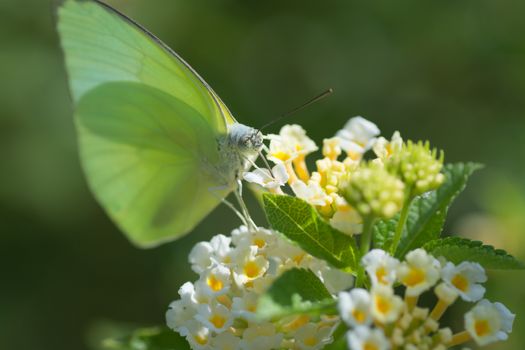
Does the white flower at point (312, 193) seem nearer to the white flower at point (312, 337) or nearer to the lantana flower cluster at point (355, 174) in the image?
the lantana flower cluster at point (355, 174)

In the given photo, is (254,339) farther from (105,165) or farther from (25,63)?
(25,63)

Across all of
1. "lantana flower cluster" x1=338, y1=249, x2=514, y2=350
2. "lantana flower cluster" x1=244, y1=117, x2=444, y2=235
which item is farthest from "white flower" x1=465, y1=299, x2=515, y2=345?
"lantana flower cluster" x1=244, y1=117, x2=444, y2=235

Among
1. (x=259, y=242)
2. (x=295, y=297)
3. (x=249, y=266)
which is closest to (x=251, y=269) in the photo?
(x=249, y=266)

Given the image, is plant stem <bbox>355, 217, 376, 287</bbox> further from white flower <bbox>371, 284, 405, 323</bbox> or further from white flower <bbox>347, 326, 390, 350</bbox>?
white flower <bbox>347, 326, 390, 350</bbox>

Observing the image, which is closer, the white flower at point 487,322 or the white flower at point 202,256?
the white flower at point 487,322

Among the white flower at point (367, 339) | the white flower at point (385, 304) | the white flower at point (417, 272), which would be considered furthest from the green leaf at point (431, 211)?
the white flower at point (367, 339)

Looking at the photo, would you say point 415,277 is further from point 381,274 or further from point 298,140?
point 298,140
